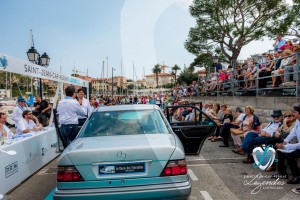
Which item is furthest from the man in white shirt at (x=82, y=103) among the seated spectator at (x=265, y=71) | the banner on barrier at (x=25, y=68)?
the seated spectator at (x=265, y=71)

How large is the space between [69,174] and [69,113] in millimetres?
3345

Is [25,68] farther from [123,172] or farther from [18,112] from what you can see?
[123,172]

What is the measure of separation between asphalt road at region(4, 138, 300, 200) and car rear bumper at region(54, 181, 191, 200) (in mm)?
1491

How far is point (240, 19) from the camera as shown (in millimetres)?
32844

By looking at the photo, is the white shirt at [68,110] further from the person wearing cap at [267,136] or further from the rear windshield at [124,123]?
the person wearing cap at [267,136]

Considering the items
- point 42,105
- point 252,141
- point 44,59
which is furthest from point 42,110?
point 252,141

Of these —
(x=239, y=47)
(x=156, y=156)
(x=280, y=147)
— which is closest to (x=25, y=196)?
(x=156, y=156)

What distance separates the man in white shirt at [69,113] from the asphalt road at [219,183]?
1.02 metres

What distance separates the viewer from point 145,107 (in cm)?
479

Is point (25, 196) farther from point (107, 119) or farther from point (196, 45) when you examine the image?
point (196, 45)

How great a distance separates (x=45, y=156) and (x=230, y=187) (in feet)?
15.7

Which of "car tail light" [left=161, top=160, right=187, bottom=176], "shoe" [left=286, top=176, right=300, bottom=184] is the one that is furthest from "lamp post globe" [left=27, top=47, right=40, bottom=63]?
"shoe" [left=286, top=176, right=300, bottom=184]

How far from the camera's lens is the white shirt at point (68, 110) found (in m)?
6.49

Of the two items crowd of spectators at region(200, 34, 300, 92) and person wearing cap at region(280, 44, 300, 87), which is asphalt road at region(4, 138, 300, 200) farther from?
crowd of spectators at region(200, 34, 300, 92)
